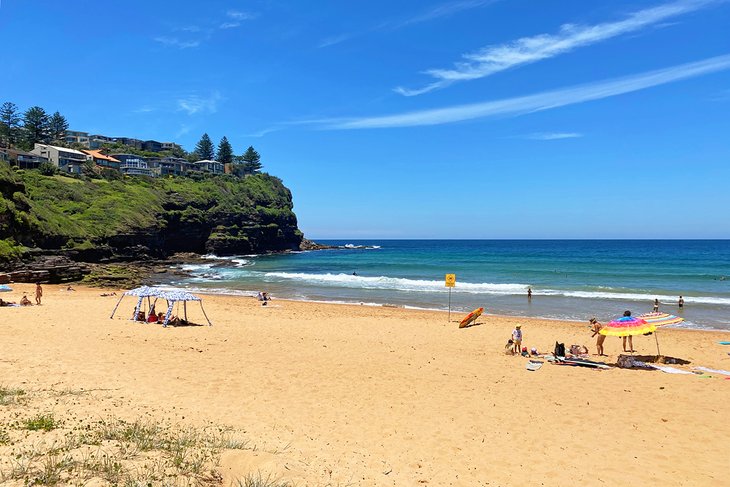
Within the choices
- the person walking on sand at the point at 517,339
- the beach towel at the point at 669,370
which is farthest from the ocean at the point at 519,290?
the beach towel at the point at 669,370

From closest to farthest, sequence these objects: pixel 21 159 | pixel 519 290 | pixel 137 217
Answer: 1. pixel 519 290
2. pixel 137 217
3. pixel 21 159

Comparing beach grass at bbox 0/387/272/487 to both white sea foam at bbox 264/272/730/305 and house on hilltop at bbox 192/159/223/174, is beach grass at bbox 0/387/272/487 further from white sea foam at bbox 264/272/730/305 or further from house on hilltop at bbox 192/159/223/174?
house on hilltop at bbox 192/159/223/174

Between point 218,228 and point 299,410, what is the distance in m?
78.2

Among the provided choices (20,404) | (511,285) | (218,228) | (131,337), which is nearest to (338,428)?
(20,404)

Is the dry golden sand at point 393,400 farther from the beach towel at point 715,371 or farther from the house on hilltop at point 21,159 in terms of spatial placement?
the house on hilltop at point 21,159

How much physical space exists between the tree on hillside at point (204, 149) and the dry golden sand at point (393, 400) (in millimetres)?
122487

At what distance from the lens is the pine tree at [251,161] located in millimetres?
134625

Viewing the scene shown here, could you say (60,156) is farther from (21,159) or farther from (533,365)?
(533,365)

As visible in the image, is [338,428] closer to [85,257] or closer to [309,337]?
[309,337]

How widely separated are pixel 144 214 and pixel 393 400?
65.0 meters

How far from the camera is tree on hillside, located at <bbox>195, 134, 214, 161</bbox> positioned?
439 feet

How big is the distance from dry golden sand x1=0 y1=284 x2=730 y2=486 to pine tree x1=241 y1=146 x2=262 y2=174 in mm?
119386

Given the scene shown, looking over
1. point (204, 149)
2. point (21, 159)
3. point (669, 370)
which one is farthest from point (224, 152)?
point (669, 370)

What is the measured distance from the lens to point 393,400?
11.5 m
